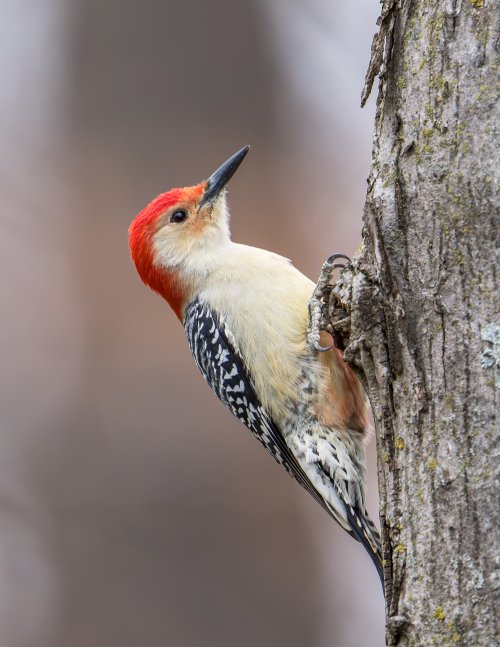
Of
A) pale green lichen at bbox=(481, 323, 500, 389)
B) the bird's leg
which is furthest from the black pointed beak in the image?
pale green lichen at bbox=(481, 323, 500, 389)

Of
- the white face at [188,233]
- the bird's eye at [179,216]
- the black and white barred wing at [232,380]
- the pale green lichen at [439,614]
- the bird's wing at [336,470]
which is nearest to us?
the pale green lichen at [439,614]

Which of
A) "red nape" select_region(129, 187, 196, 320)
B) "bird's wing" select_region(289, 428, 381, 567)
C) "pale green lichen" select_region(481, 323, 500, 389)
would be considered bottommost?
"bird's wing" select_region(289, 428, 381, 567)

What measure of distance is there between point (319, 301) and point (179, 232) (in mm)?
1235

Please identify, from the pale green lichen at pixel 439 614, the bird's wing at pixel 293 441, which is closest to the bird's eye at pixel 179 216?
the bird's wing at pixel 293 441

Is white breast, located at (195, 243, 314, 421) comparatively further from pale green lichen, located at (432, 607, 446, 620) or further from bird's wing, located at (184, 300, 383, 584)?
pale green lichen, located at (432, 607, 446, 620)

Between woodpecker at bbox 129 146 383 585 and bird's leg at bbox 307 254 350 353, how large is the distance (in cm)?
3

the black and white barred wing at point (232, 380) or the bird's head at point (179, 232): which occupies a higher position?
the bird's head at point (179, 232)

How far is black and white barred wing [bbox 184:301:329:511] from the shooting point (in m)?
4.62

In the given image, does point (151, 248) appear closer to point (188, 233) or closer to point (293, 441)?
point (188, 233)

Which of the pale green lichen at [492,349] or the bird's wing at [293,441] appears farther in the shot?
the bird's wing at [293,441]

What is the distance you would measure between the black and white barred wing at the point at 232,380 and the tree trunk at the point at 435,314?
1599mm

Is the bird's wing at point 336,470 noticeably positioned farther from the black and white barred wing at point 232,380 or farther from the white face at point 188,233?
the white face at point 188,233

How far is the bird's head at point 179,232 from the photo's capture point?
5.09 meters

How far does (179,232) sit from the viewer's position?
16.9 ft
